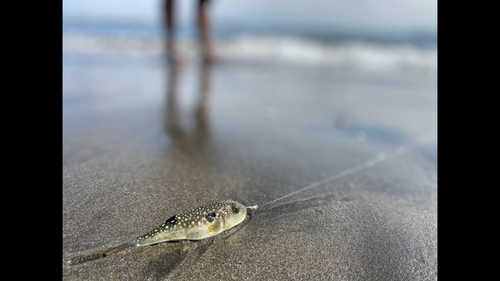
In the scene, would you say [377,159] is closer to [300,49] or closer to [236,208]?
[236,208]

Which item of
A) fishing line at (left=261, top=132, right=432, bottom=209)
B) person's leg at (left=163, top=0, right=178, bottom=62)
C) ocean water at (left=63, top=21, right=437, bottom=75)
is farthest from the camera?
ocean water at (left=63, top=21, right=437, bottom=75)

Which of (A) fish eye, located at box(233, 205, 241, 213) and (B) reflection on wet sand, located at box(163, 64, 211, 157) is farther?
(B) reflection on wet sand, located at box(163, 64, 211, 157)

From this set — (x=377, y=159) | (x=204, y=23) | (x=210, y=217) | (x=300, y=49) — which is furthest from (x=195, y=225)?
(x=300, y=49)

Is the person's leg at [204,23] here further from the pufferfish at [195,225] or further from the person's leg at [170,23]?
the pufferfish at [195,225]

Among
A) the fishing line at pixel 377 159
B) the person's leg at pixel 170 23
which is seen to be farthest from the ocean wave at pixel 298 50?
the fishing line at pixel 377 159

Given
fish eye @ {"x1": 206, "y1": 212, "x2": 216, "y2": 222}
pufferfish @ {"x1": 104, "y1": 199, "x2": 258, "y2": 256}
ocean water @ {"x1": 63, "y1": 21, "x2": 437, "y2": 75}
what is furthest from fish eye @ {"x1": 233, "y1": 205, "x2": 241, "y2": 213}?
ocean water @ {"x1": 63, "y1": 21, "x2": 437, "y2": 75}

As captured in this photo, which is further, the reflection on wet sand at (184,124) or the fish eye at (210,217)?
the reflection on wet sand at (184,124)

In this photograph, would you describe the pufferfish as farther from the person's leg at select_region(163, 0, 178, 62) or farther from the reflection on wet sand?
the person's leg at select_region(163, 0, 178, 62)
